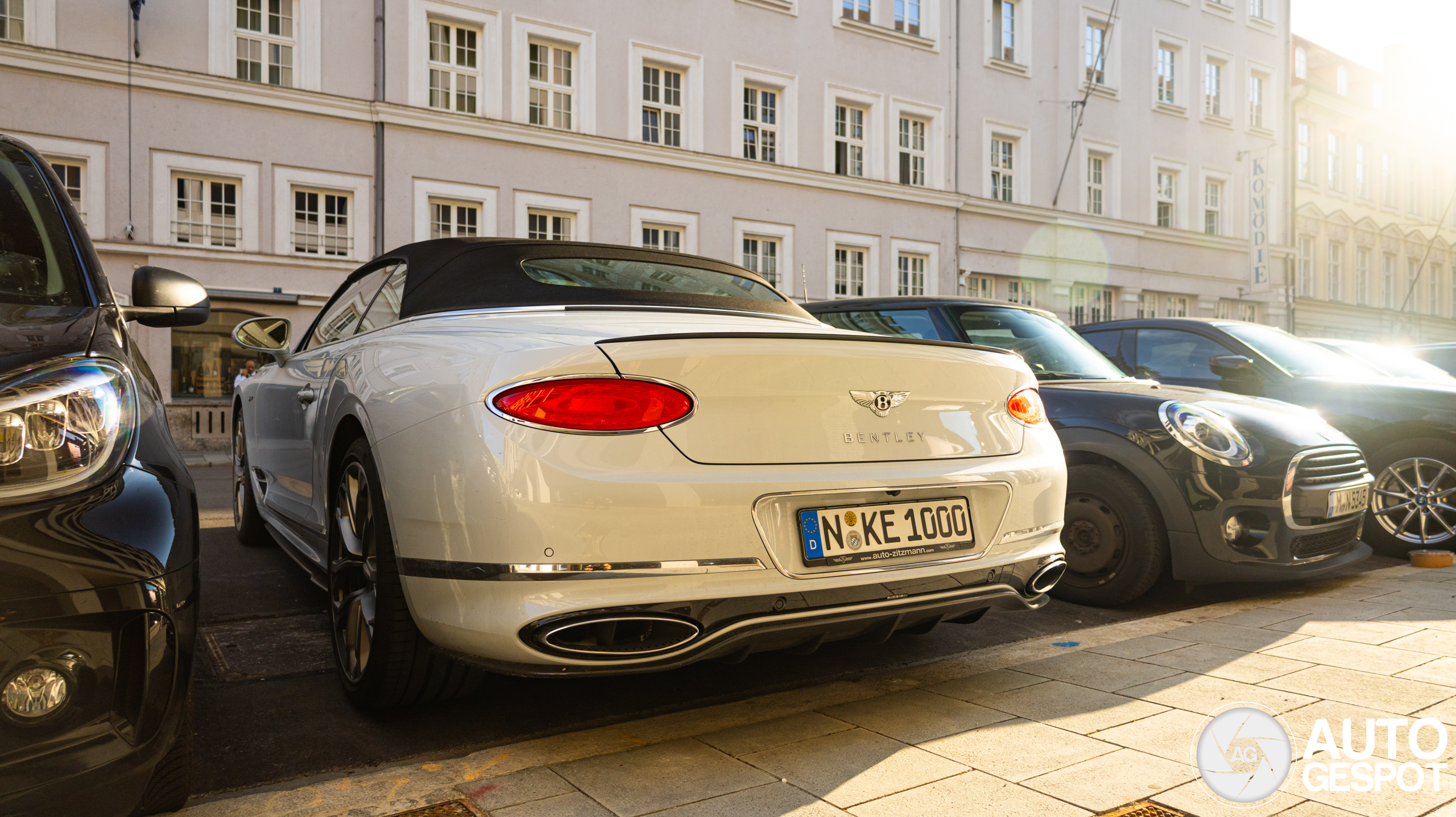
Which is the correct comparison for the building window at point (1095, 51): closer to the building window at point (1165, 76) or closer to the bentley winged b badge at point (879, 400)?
the building window at point (1165, 76)

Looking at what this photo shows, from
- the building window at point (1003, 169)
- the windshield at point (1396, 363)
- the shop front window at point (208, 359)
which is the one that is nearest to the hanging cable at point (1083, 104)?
the building window at point (1003, 169)

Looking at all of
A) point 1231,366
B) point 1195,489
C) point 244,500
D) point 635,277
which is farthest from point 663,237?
point 635,277

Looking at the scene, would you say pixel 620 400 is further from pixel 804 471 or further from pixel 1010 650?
pixel 1010 650

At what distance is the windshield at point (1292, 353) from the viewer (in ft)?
21.3

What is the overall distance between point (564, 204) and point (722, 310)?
628 inches

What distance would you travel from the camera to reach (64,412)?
183 cm

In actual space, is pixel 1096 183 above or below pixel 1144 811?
above

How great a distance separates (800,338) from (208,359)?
639 inches

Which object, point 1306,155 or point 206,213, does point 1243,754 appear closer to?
point 206,213

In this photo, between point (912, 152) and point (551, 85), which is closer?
point (551, 85)

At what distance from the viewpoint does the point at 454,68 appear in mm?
17844

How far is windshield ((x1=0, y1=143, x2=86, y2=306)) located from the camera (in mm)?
2508

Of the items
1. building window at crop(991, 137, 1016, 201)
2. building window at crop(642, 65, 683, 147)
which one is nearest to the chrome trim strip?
building window at crop(642, 65, 683, 147)

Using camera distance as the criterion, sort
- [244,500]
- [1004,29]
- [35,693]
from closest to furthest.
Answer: [35,693] < [244,500] < [1004,29]
